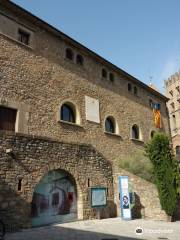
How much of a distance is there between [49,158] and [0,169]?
2.23 metres

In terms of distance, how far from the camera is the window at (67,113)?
584 inches

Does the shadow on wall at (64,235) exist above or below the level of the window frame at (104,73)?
below

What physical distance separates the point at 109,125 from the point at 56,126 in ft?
16.5

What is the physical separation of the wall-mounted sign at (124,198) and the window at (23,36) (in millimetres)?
8578

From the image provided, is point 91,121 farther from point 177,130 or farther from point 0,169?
point 177,130

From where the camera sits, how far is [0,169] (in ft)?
30.1

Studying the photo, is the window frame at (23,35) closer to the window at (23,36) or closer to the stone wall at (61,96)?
the window at (23,36)

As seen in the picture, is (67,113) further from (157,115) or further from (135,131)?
(157,115)

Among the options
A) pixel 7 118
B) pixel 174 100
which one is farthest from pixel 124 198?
pixel 174 100

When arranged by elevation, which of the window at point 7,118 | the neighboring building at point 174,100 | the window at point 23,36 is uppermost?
the neighboring building at point 174,100

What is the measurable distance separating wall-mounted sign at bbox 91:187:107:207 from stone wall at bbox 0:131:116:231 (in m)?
0.23

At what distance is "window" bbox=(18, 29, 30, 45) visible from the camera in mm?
13594

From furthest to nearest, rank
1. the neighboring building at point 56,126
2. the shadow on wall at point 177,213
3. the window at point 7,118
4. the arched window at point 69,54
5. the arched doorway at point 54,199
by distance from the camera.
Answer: the arched window at point 69,54
the shadow on wall at point 177,213
the window at point 7,118
the arched doorway at point 54,199
the neighboring building at point 56,126

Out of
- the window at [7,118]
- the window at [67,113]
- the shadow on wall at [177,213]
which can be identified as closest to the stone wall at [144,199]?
the shadow on wall at [177,213]
